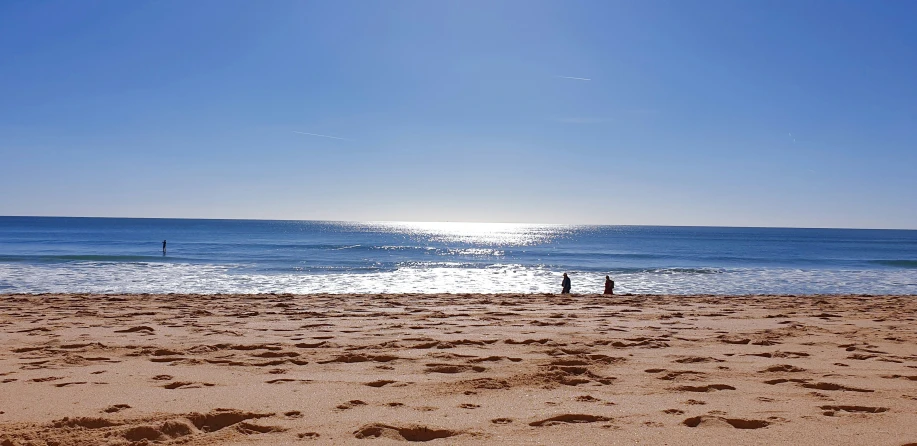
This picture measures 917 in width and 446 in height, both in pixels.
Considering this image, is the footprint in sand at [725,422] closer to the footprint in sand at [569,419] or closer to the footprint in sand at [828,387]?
the footprint in sand at [569,419]

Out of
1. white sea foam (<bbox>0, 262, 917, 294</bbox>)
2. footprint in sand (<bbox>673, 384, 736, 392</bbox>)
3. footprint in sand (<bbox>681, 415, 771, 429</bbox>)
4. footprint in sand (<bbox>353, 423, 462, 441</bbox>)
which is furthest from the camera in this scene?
white sea foam (<bbox>0, 262, 917, 294</bbox>)

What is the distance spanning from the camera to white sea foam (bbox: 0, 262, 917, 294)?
904 inches

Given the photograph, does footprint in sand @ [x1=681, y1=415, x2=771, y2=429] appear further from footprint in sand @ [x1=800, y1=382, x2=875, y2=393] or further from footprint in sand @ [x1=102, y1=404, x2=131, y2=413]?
footprint in sand @ [x1=102, y1=404, x2=131, y2=413]

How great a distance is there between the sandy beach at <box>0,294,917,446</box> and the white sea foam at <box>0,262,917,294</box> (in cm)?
1144

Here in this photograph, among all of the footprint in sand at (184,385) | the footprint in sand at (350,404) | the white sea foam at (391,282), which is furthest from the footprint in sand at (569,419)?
the white sea foam at (391,282)

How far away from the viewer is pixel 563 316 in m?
12.1

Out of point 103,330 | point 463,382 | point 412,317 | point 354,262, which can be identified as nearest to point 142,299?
point 103,330

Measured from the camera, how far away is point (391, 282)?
26578 mm

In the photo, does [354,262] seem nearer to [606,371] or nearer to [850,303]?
[850,303]

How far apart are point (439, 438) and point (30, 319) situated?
10.5 metres

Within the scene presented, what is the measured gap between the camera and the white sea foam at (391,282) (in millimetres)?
22969

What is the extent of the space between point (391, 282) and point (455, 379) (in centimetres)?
2053

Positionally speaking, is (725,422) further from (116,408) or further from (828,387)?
(116,408)

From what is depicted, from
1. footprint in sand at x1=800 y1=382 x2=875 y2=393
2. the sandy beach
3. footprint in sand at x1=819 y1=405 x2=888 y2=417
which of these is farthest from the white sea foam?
footprint in sand at x1=819 y1=405 x2=888 y2=417
